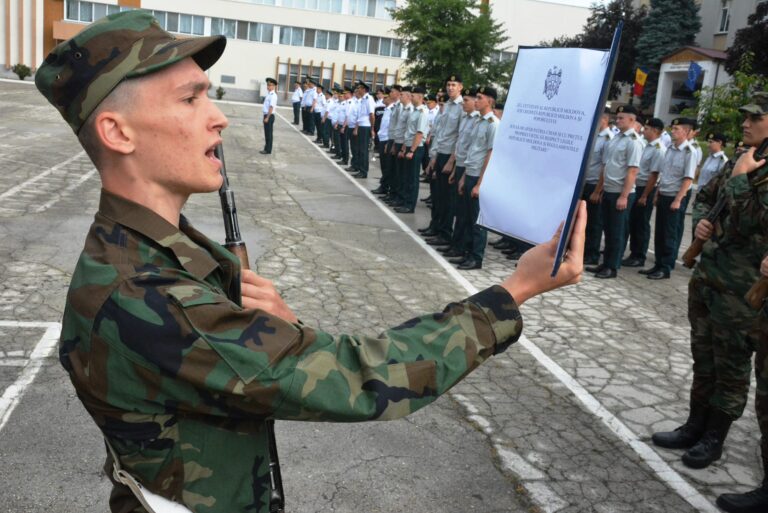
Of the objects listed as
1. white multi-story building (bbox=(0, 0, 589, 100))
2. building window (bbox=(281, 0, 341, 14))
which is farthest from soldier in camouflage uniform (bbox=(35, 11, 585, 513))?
building window (bbox=(281, 0, 341, 14))

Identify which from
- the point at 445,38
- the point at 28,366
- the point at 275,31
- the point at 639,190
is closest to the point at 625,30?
the point at 445,38

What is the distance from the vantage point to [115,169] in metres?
1.41

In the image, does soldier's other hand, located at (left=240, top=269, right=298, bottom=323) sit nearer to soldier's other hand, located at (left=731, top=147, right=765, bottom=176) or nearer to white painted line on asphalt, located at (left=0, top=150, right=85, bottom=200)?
soldier's other hand, located at (left=731, top=147, right=765, bottom=176)

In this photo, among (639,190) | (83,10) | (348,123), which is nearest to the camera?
(639,190)

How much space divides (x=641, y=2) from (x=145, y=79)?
54.6 meters

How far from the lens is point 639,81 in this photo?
36.3m

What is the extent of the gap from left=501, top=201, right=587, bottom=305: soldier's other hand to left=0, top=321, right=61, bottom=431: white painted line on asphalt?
11.2 ft

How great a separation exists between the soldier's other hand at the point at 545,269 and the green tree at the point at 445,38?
113 ft

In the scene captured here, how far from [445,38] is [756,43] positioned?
1467 cm

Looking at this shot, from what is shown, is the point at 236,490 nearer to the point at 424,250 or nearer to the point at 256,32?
the point at 424,250

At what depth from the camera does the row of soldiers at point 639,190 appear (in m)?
9.05

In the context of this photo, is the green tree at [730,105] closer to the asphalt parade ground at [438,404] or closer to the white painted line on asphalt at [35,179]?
the asphalt parade ground at [438,404]

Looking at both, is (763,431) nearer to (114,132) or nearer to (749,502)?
(749,502)

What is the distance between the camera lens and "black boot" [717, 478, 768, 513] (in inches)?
141
